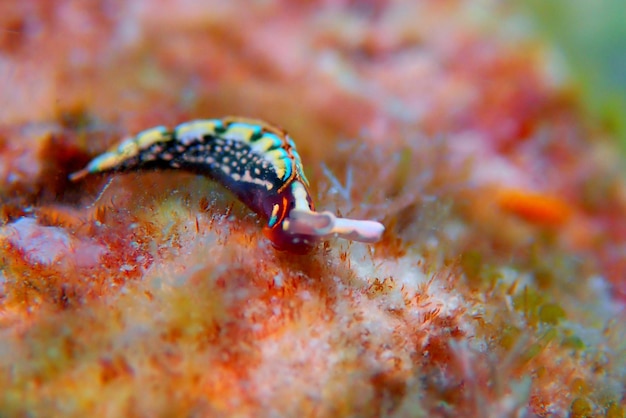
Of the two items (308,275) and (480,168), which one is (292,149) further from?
(480,168)

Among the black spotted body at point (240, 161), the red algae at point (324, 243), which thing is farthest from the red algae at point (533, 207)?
the black spotted body at point (240, 161)

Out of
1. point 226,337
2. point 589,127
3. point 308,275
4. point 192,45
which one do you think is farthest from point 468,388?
point 589,127

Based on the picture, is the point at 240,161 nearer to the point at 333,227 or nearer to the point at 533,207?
the point at 333,227

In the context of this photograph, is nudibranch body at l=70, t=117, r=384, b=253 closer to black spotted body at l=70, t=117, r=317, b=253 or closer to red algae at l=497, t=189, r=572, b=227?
black spotted body at l=70, t=117, r=317, b=253

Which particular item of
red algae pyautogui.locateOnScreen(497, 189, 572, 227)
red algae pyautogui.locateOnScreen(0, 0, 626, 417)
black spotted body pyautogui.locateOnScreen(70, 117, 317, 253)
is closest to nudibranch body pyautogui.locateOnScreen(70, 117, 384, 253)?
black spotted body pyautogui.locateOnScreen(70, 117, 317, 253)

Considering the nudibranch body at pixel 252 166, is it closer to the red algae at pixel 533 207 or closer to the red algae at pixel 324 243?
the red algae at pixel 324 243

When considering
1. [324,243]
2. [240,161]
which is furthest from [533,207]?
[240,161]

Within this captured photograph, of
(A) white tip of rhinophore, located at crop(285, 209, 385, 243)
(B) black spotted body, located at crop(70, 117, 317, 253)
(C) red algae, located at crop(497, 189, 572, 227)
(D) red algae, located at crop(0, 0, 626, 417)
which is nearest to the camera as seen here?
(D) red algae, located at crop(0, 0, 626, 417)
